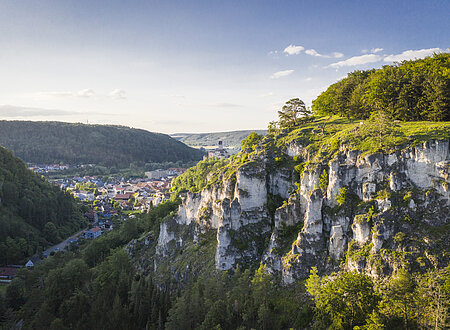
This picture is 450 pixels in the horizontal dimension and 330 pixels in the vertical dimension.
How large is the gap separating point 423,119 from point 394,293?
30060mm

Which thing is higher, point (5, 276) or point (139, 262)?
point (139, 262)

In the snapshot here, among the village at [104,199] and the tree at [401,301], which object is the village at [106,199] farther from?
the tree at [401,301]

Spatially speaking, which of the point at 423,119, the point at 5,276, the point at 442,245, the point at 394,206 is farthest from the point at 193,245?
the point at 5,276

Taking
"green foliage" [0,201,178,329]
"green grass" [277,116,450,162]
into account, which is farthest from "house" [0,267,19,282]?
"green grass" [277,116,450,162]

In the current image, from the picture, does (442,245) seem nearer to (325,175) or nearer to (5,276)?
(325,175)

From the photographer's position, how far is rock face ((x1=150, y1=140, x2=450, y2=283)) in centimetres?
2711

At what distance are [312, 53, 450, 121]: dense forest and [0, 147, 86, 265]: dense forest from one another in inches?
3346

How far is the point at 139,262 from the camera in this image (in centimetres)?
5250

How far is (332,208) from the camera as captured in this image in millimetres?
31328

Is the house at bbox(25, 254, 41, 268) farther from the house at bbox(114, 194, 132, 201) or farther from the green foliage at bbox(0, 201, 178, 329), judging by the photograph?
the house at bbox(114, 194, 132, 201)

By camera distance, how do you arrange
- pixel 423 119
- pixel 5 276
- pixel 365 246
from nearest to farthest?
pixel 365 246 → pixel 423 119 → pixel 5 276

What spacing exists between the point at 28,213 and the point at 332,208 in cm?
9521

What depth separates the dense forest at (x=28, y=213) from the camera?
75.2 metres

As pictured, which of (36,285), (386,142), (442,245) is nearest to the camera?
(442,245)
